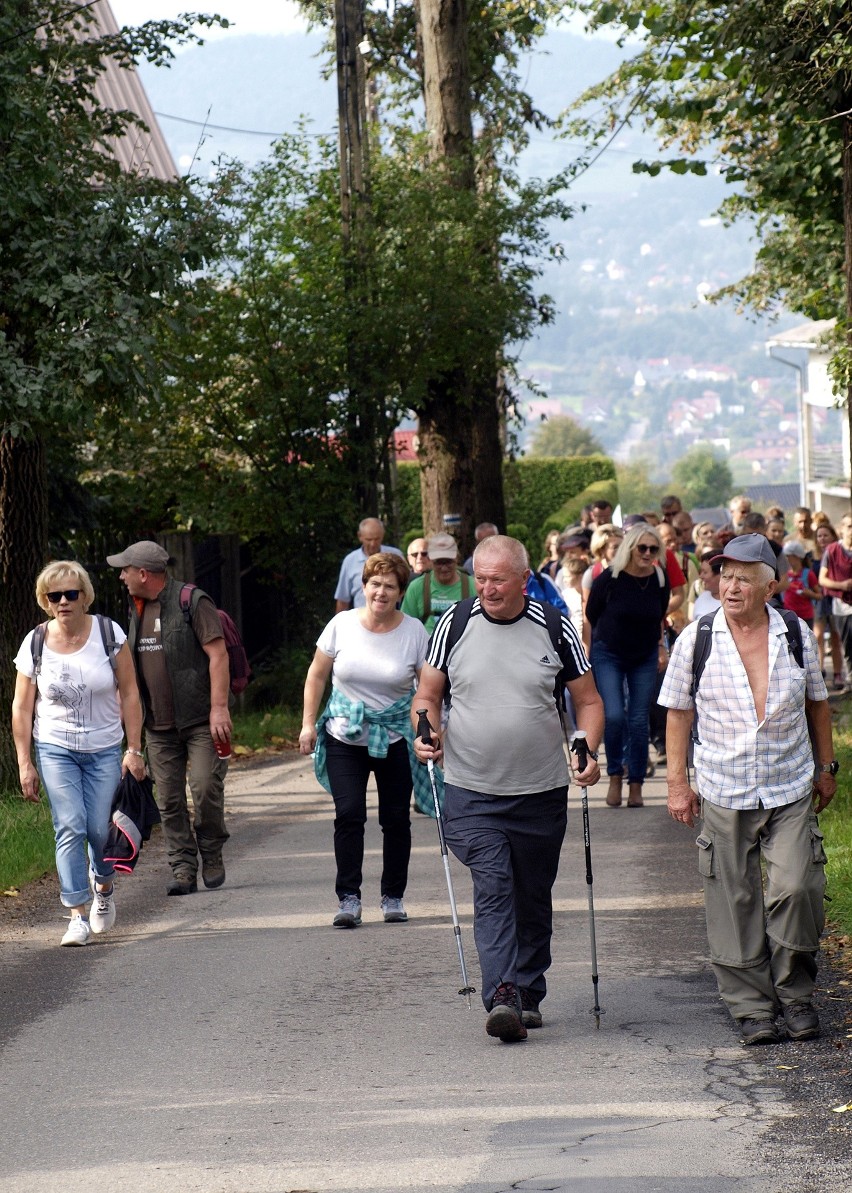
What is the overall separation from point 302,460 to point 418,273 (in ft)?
7.90

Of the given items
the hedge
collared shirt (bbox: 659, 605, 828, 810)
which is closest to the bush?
the hedge

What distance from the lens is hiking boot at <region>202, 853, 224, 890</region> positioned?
9859 millimetres

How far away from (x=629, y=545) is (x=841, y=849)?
130 inches

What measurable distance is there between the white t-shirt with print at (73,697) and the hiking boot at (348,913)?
4.57ft

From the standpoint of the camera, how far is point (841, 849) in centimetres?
932

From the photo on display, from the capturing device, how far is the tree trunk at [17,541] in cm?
1245

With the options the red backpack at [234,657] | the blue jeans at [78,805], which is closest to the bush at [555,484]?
the red backpack at [234,657]

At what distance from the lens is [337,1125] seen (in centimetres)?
541

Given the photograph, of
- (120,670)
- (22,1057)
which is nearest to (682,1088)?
(22,1057)

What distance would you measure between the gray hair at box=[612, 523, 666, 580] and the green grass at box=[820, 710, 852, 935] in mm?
2056

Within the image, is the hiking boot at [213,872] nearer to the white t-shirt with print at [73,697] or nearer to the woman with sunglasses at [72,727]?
the woman with sunglasses at [72,727]

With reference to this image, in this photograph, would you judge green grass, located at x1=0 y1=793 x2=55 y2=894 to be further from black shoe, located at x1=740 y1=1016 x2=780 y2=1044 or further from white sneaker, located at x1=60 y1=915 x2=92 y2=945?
black shoe, located at x1=740 y1=1016 x2=780 y2=1044

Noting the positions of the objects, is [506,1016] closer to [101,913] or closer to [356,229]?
[101,913]

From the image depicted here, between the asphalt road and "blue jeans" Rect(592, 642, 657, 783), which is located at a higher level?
"blue jeans" Rect(592, 642, 657, 783)
